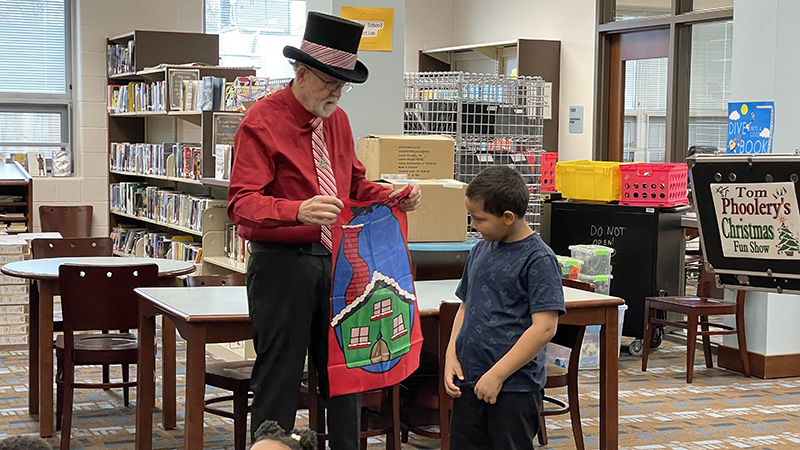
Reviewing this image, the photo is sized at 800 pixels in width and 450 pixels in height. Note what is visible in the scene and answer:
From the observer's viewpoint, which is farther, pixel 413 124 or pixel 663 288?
pixel 663 288

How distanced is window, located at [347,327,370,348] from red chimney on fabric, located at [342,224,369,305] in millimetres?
92

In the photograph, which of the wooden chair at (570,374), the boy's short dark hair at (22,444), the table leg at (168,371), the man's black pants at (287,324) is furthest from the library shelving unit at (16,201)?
the boy's short dark hair at (22,444)

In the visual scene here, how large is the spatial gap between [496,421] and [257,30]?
27.4 feet

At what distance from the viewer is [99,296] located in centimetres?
403

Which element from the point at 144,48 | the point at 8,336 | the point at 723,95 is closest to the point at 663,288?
the point at 723,95

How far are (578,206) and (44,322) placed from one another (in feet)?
12.7

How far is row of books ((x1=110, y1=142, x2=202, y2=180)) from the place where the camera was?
707 cm

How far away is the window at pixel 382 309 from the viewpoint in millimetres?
2861

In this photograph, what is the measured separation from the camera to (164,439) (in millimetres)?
4344

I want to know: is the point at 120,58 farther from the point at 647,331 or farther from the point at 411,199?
the point at 411,199

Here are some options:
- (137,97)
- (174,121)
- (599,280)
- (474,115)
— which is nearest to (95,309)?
(474,115)

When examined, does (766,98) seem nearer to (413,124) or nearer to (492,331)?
(413,124)

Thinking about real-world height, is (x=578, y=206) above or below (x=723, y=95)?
below

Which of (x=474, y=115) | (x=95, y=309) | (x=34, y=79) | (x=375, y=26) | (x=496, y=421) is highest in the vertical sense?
(x=34, y=79)
